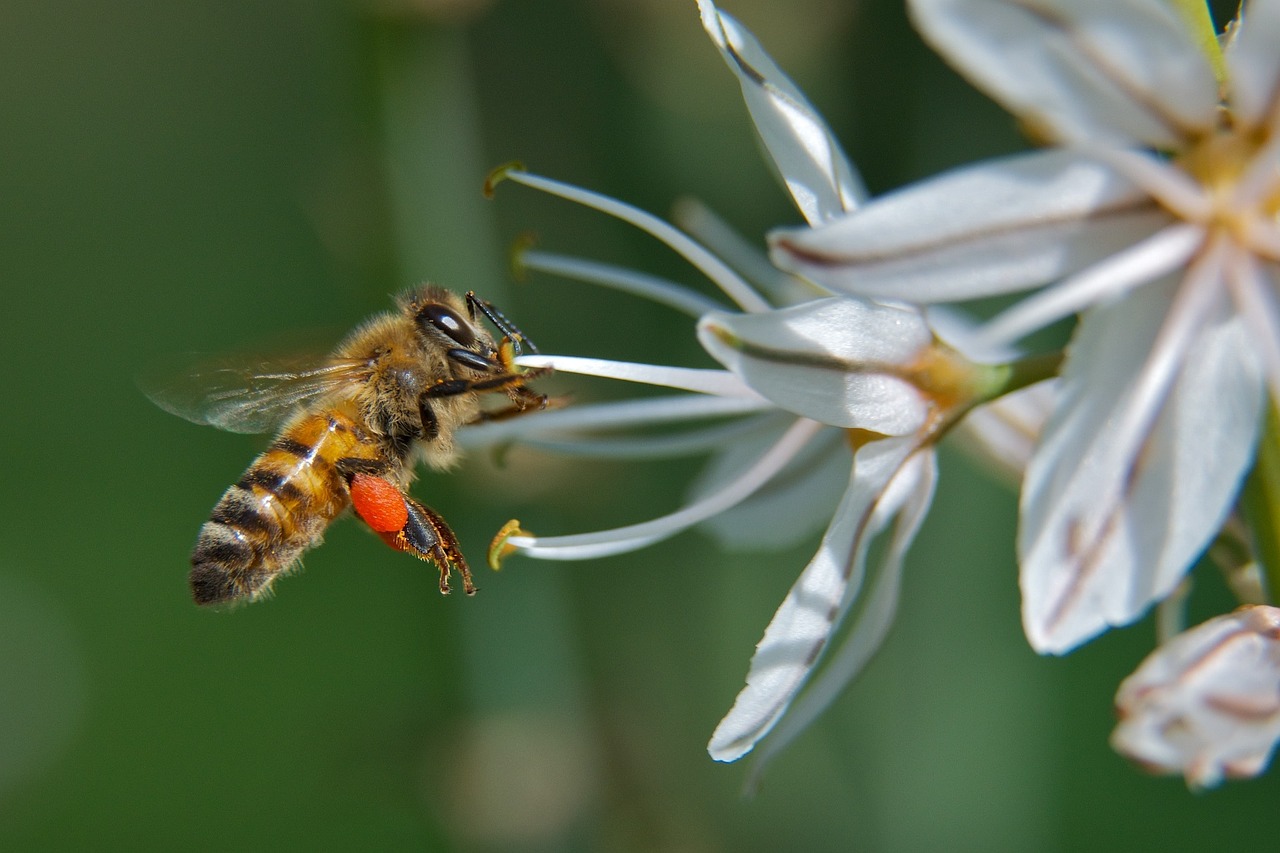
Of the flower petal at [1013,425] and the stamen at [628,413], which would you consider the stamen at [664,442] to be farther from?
the flower petal at [1013,425]

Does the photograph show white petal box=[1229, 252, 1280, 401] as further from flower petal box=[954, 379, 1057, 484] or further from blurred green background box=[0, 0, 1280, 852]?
blurred green background box=[0, 0, 1280, 852]

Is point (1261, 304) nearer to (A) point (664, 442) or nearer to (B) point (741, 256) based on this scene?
(A) point (664, 442)

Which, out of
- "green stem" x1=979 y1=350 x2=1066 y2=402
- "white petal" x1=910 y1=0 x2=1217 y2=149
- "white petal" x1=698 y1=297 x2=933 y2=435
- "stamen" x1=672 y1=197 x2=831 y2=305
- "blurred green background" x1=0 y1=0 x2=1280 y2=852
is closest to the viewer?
"white petal" x1=910 y1=0 x2=1217 y2=149

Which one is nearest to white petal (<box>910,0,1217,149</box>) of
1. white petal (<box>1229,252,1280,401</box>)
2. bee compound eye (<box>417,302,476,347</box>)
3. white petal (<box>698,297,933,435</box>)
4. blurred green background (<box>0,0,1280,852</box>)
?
white petal (<box>1229,252,1280,401</box>)

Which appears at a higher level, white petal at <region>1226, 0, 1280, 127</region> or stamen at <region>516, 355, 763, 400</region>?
white petal at <region>1226, 0, 1280, 127</region>

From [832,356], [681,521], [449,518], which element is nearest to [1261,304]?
[832,356]

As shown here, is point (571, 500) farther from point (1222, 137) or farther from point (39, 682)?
point (39, 682)

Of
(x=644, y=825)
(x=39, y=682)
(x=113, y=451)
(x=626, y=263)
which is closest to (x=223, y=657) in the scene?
(x=39, y=682)
